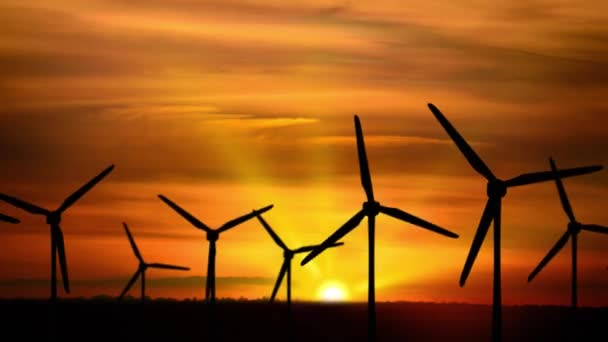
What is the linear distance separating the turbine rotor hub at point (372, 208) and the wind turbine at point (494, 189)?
8.62 metres

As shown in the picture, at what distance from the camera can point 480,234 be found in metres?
95.9

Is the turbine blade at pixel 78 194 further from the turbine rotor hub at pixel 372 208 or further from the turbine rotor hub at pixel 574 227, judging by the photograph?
the turbine rotor hub at pixel 574 227

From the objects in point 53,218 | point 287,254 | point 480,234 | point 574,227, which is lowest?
point 480,234

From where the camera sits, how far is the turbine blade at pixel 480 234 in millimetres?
91688

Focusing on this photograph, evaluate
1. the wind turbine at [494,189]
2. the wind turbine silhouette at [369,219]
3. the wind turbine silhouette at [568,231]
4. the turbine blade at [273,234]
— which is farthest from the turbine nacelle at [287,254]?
the wind turbine at [494,189]

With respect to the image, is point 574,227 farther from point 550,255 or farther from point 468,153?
point 468,153

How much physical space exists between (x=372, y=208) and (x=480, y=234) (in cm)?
1142

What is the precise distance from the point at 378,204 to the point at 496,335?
1600 centimetres

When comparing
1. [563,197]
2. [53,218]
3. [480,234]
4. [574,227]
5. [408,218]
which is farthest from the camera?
[574,227]

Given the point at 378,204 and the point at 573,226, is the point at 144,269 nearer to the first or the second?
the point at 573,226

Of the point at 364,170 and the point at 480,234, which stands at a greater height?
the point at 364,170

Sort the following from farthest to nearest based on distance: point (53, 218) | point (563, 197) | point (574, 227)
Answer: point (574, 227), point (563, 197), point (53, 218)

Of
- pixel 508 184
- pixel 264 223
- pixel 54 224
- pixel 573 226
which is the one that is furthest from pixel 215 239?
pixel 508 184

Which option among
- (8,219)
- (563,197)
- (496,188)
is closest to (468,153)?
(496,188)
